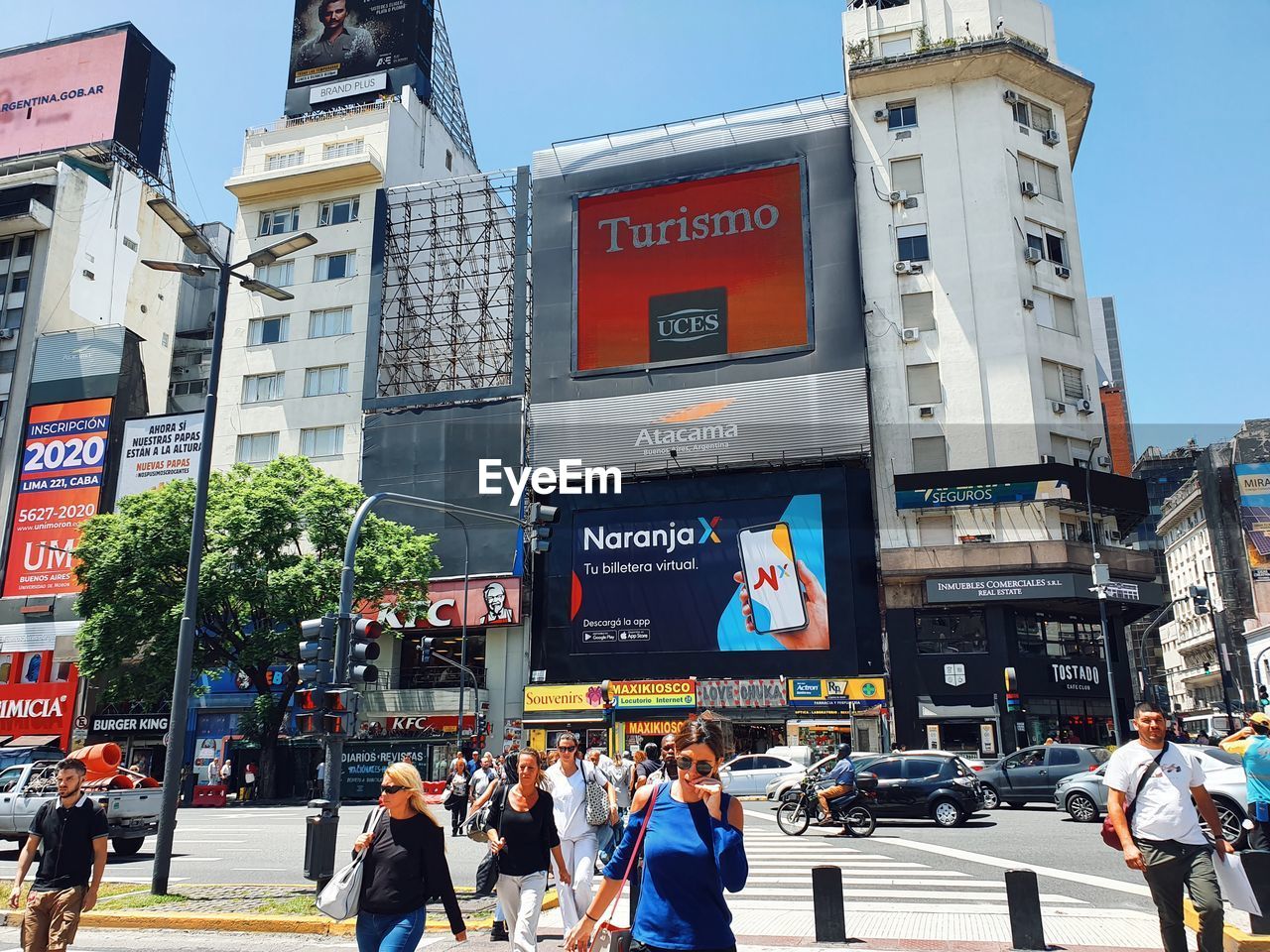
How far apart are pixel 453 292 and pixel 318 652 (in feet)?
132

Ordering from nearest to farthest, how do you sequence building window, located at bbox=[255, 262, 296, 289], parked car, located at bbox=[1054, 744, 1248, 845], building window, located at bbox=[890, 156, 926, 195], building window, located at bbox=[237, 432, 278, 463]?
parked car, located at bbox=[1054, 744, 1248, 845]
building window, located at bbox=[890, 156, 926, 195]
building window, located at bbox=[237, 432, 278, 463]
building window, located at bbox=[255, 262, 296, 289]

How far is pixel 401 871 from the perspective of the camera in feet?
19.1

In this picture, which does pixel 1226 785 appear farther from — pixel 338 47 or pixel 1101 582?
pixel 338 47

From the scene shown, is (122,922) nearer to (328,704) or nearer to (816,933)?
(328,704)

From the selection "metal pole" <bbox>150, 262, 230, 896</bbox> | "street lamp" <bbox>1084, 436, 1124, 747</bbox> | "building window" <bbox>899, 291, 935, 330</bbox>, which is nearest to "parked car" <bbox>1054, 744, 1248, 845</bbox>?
"metal pole" <bbox>150, 262, 230, 896</bbox>

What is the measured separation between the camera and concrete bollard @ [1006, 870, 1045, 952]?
27.2ft

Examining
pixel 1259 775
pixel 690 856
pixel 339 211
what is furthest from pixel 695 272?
pixel 690 856

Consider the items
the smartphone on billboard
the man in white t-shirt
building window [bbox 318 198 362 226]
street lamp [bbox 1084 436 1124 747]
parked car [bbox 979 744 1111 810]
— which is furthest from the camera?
building window [bbox 318 198 362 226]

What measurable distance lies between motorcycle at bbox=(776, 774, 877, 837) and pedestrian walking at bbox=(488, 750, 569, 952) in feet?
41.6

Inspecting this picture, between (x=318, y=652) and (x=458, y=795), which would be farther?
(x=458, y=795)

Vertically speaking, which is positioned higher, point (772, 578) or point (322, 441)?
point (322, 441)

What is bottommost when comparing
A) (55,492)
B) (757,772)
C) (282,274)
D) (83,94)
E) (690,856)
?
(757,772)

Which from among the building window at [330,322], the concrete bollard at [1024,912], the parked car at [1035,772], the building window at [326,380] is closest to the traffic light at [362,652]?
the concrete bollard at [1024,912]

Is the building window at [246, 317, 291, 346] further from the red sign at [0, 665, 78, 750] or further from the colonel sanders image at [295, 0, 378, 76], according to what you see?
the red sign at [0, 665, 78, 750]
